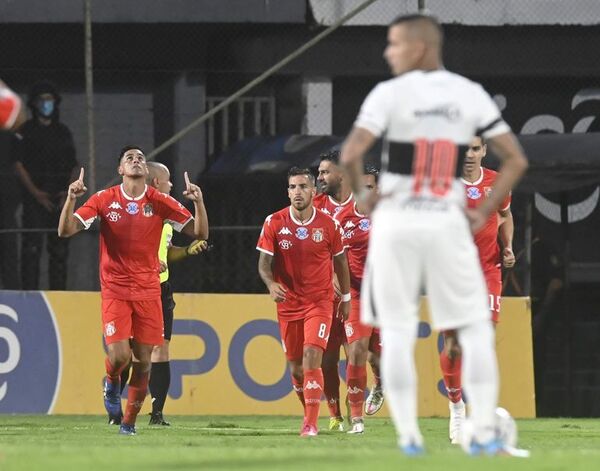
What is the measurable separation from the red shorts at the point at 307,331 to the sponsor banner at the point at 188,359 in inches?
134

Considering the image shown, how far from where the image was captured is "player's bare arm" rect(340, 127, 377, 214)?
308 inches

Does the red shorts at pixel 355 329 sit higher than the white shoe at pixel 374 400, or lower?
higher

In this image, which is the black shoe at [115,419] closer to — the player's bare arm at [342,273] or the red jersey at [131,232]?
the red jersey at [131,232]

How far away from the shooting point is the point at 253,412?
17031mm

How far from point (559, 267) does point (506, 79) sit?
3.83m

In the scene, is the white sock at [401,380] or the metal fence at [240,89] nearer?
the white sock at [401,380]

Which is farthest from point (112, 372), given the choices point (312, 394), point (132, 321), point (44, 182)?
point (44, 182)

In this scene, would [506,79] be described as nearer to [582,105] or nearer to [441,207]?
[582,105]

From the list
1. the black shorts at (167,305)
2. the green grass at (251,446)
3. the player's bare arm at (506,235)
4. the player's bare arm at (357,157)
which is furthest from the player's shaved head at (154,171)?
the player's bare arm at (357,157)

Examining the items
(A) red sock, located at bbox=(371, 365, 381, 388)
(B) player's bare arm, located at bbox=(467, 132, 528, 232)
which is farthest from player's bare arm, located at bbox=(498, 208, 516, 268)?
(B) player's bare arm, located at bbox=(467, 132, 528, 232)

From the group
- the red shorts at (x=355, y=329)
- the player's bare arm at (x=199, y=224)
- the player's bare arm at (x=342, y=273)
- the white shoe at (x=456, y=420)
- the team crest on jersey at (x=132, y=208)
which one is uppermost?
the team crest on jersey at (x=132, y=208)

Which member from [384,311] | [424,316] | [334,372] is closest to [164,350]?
[334,372]

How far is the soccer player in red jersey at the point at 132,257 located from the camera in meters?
13.4

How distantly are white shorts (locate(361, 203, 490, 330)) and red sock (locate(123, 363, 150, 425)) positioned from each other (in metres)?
5.57
